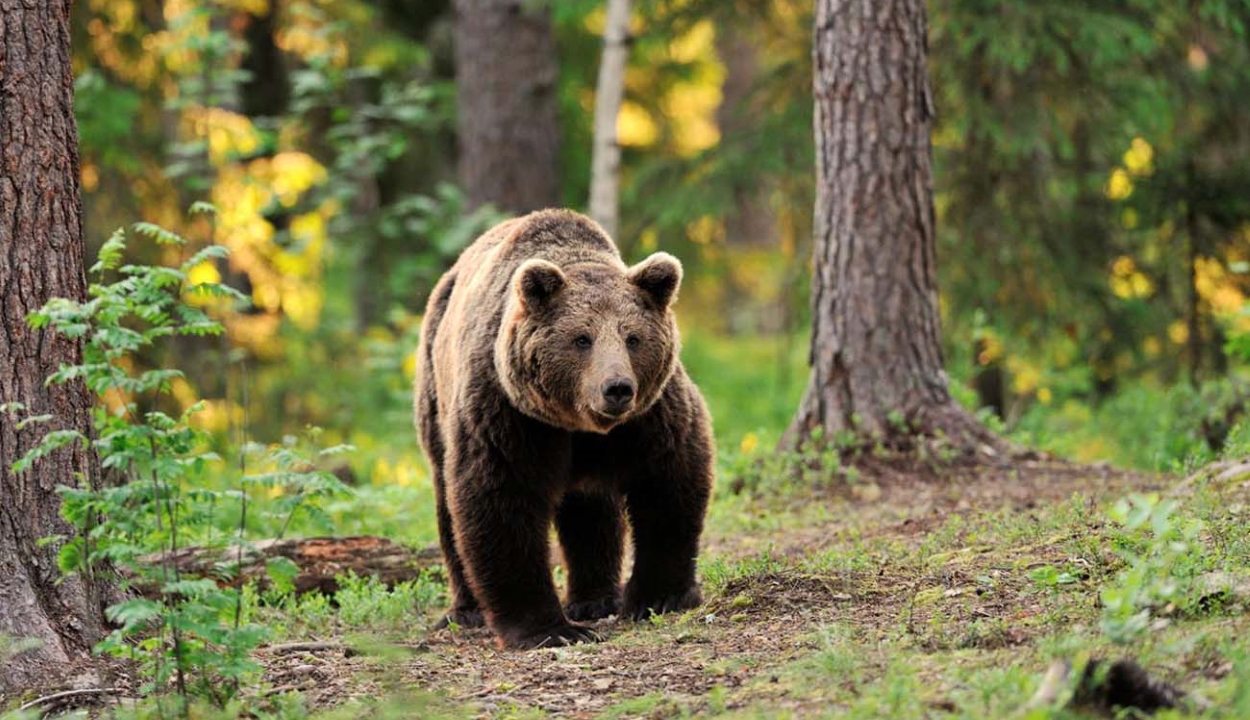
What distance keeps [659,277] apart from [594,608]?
6.32 feet

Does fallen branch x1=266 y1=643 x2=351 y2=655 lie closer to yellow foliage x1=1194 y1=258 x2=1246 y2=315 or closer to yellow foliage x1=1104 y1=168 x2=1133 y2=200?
yellow foliage x1=1194 y1=258 x2=1246 y2=315

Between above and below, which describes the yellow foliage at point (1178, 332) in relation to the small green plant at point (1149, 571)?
above

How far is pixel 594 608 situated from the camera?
7.45m

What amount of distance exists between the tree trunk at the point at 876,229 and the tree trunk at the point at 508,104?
6320 millimetres

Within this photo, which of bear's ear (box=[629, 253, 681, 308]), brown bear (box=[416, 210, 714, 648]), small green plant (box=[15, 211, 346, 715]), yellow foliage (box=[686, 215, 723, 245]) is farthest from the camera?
yellow foliage (box=[686, 215, 723, 245])

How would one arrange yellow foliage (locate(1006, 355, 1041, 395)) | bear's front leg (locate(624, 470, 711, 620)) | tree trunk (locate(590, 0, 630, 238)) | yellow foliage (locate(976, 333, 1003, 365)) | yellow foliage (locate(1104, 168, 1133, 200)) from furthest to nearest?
yellow foliage (locate(1006, 355, 1041, 395)) → yellow foliage (locate(1104, 168, 1133, 200)) → tree trunk (locate(590, 0, 630, 238)) → yellow foliage (locate(976, 333, 1003, 365)) → bear's front leg (locate(624, 470, 711, 620))

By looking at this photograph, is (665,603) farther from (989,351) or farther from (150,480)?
(989,351)

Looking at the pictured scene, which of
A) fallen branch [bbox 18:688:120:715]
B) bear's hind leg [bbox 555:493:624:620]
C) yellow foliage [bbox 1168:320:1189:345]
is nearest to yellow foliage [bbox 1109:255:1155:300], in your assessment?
yellow foliage [bbox 1168:320:1189:345]

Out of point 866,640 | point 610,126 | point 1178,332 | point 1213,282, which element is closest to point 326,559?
point 866,640

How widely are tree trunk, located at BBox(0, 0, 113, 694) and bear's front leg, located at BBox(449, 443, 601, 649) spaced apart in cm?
173

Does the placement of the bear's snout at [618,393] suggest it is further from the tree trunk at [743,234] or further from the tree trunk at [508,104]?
the tree trunk at [743,234]

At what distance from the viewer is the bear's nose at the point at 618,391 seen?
6.06 metres

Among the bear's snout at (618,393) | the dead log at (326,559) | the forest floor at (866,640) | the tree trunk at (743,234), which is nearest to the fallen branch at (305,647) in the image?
the forest floor at (866,640)

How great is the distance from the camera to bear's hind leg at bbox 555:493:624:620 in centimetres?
750
